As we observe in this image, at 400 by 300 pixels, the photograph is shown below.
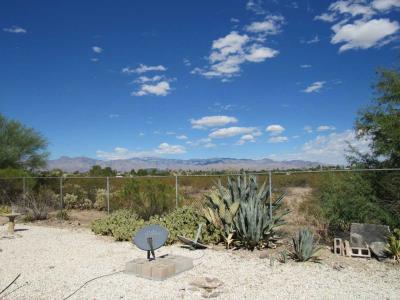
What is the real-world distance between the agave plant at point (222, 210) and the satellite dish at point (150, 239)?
197cm

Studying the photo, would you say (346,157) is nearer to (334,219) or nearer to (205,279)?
(334,219)

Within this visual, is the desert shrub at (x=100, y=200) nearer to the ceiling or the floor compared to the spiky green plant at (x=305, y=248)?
nearer to the ceiling

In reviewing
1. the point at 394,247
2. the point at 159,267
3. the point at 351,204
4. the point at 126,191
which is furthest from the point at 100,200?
the point at 394,247

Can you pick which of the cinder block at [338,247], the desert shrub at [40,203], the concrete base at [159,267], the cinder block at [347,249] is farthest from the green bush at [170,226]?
the desert shrub at [40,203]

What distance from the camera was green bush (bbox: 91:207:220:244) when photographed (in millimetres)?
10164

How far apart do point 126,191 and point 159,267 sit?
9.10 metres

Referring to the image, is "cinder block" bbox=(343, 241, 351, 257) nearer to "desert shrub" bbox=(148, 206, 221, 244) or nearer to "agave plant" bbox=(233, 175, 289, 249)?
"agave plant" bbox=(233, 175, 289, 249)

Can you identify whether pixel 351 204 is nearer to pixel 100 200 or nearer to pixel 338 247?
pixel 338 247

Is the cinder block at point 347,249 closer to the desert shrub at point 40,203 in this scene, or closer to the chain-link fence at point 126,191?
the chain-link fence at point 126,191

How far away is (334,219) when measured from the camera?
10.2m

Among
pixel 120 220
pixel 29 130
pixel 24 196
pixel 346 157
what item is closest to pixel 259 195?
pixel 346 157

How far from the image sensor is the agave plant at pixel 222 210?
953 centimetres

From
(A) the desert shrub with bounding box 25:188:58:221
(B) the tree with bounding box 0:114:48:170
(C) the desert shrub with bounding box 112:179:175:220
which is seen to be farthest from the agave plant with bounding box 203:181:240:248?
(B) the tree with bounding box 0:114:48:170

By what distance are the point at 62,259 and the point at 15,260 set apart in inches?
42.7
